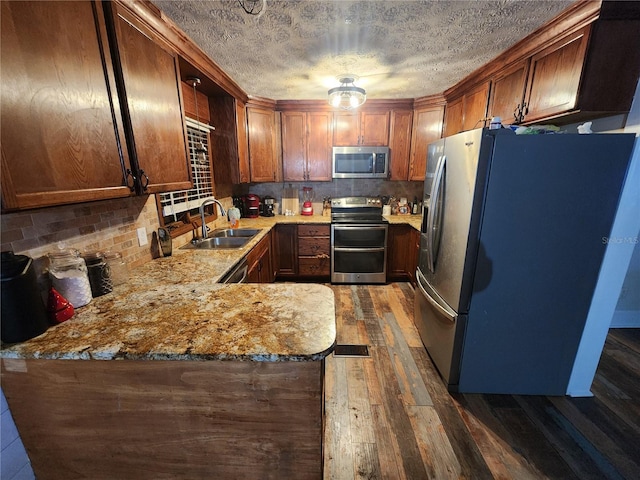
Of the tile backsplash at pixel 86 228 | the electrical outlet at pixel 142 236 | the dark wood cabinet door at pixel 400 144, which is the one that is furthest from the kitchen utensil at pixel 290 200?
the electrical outlet at pixel 142 236

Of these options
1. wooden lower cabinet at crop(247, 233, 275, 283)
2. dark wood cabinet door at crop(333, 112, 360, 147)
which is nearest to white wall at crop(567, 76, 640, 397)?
dark wood cabinet door at crop(333, 112, 360, 147)

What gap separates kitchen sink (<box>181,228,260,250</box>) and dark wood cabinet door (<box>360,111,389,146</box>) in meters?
1.89

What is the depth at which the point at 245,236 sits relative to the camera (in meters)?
2.74

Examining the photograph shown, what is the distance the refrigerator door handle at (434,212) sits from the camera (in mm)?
1781

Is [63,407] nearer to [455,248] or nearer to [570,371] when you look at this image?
[455,248]

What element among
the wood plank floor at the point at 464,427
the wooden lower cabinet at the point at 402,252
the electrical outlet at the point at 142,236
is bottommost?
the wood plank floor at the point at 464,427

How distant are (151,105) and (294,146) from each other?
226cm

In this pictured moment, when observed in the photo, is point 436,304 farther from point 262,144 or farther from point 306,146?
point 262,144

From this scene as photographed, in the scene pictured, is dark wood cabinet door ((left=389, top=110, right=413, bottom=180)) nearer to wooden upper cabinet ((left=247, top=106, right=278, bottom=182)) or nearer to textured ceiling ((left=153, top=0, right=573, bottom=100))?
textured ceiling ((left=153, top=0, right=573, bottom=100))

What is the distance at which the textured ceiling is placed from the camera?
138cm

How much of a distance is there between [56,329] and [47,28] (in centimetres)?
103

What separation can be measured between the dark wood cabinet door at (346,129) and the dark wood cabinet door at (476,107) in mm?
1236

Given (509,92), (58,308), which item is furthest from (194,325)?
(509,92)

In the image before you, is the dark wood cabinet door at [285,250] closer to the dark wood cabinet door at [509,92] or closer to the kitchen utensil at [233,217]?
the kitchen utensil at [233,217]
